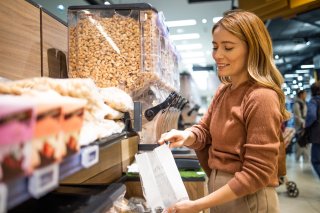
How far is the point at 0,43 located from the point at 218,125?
0.95 metres

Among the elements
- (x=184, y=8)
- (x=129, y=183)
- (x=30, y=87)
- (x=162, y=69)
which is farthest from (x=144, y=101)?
(x=184, y=8)

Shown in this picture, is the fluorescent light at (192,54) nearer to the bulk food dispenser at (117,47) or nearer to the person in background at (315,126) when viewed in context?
the person in background at (315,126)

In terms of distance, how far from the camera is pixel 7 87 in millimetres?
704

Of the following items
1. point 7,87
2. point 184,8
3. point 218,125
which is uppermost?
point 184,8

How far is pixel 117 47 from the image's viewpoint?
1.75 meters

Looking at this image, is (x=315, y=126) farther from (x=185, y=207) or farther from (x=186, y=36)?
(x=186, y=36)

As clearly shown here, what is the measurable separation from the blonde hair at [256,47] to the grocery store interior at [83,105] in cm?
52

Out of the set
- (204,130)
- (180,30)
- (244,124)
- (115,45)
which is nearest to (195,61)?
(180,30)

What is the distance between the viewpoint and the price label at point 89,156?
0.66m

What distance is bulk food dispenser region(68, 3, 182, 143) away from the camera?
1.73m

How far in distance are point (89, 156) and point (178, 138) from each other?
865 millimetres

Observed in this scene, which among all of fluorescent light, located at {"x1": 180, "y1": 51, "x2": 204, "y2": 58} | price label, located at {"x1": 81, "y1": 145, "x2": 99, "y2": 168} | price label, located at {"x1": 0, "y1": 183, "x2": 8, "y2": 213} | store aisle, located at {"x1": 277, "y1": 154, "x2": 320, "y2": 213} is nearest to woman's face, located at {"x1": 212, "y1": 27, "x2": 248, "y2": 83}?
price label, located at {"x1": 81, "y1": 145, "x2": 99, "y2": 168}

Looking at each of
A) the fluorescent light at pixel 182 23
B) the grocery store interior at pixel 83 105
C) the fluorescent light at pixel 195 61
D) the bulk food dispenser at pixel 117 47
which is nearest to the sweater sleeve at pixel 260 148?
the grocery store interior at pixel 83 105

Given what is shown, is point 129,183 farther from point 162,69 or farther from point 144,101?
point 162,69
